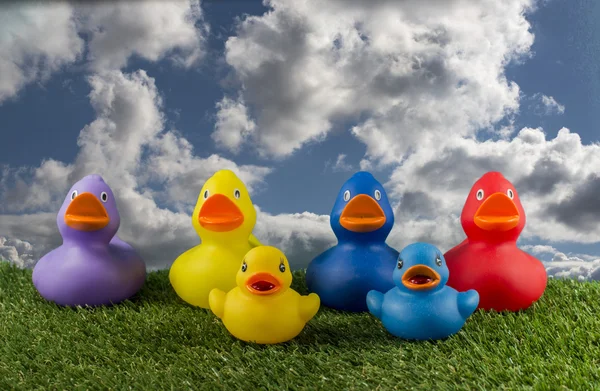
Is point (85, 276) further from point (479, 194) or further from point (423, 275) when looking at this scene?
point (479, 194)

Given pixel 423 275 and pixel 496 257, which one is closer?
pixel 423 275

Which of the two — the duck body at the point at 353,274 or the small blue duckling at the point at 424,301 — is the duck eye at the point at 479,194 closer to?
the duck body at the point at 353,274

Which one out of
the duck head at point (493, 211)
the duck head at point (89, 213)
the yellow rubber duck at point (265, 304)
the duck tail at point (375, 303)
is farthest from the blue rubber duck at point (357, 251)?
the duck head at point (89, 213)

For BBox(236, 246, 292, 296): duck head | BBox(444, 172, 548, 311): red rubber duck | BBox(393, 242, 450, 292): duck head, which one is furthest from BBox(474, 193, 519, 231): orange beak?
BBox(236, 246, 292, 296): duck head

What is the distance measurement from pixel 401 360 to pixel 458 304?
47 centimetres

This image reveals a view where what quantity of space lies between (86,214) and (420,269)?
2.18 meters

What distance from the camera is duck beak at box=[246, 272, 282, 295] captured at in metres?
3.24

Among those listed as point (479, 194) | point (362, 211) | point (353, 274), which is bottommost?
point (353, 274)

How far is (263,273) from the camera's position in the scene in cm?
323

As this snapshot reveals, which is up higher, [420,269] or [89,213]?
[89,213]

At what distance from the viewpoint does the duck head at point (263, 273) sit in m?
3.25

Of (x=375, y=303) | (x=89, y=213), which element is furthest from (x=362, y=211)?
(x=89, y=213)

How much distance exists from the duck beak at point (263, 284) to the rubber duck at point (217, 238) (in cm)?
76

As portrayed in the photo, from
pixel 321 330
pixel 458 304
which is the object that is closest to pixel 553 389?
pixel 458 304
